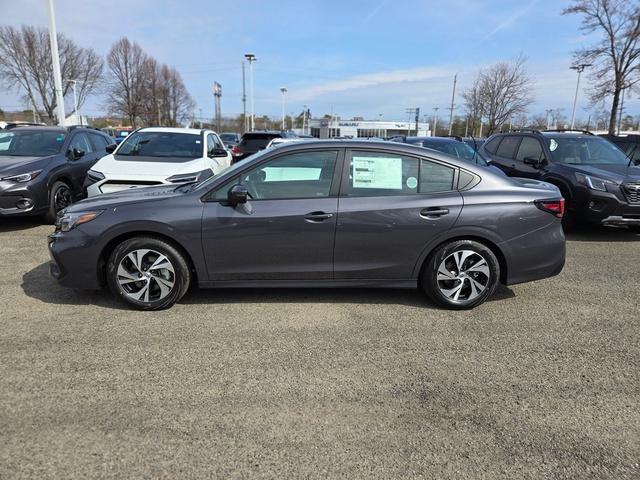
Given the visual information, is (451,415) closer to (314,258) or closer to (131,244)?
(314,258)

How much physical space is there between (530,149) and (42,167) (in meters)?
8.96

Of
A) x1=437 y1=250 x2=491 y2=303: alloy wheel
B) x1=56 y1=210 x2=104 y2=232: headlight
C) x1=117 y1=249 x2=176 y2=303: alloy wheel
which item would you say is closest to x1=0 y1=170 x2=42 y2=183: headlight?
x1=56 y1=210 x2=104 y2=232: headlight

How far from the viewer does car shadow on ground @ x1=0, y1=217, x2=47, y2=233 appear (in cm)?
737

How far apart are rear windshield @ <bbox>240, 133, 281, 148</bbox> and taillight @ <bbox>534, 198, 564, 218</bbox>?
12.0 m

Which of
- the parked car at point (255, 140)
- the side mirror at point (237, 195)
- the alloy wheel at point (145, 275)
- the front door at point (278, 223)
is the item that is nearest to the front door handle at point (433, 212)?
the front door at point (278, 223)

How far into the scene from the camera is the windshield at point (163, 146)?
25.2 feet

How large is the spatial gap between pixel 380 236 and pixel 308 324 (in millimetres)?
1038

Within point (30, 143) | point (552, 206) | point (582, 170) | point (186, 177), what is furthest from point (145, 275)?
point (582, 170)

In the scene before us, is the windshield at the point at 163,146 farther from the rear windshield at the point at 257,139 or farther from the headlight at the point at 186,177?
the rear windshield at the point at 257,139

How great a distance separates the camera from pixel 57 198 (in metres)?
7.62

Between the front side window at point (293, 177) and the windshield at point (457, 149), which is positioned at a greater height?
the windshield at point (457, 149)

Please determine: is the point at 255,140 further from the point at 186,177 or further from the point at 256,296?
the point at 256,296

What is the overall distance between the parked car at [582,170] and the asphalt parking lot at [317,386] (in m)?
2.81

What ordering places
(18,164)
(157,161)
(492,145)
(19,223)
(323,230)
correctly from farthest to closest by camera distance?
(492,145) → (19,223) → (157,161) → (18,164) → (323,230)
